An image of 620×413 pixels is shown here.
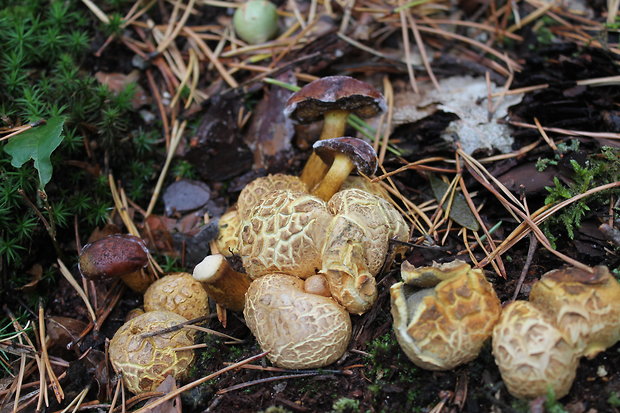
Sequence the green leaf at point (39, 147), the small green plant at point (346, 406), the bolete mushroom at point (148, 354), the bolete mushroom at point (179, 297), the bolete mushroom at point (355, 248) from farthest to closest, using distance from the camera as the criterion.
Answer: the bolete mushroom at point (179, 297), the green leaf at point (39, 147), the bolete mushroom at point (148, 354), the bolete mushroom at point (355, 248), the small green plant at point (346, 406)

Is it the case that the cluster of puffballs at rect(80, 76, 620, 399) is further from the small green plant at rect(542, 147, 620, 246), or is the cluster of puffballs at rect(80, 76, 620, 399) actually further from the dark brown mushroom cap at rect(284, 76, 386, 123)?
the small green plant at rect(542, 147, 620, 246)

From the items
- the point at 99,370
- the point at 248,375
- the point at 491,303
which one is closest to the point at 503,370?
the point at 491,303

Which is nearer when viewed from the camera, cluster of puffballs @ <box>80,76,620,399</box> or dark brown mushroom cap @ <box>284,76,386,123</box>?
cluster of puffballs @ <box>80,76,620,399</box>

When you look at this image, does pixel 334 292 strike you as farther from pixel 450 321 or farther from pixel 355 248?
pixel 450 321

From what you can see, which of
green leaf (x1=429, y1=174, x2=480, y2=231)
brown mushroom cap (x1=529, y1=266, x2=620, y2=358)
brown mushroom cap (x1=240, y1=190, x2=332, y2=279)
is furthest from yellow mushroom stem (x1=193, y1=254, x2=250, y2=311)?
brown mushroom cap (x1=529, y1=266, x2=620, y2=358)

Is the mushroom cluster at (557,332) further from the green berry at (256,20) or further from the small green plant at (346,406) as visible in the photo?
the green berry at (256,20)

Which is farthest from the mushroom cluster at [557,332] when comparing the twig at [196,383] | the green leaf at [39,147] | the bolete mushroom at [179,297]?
the green leaf at [39,147]
